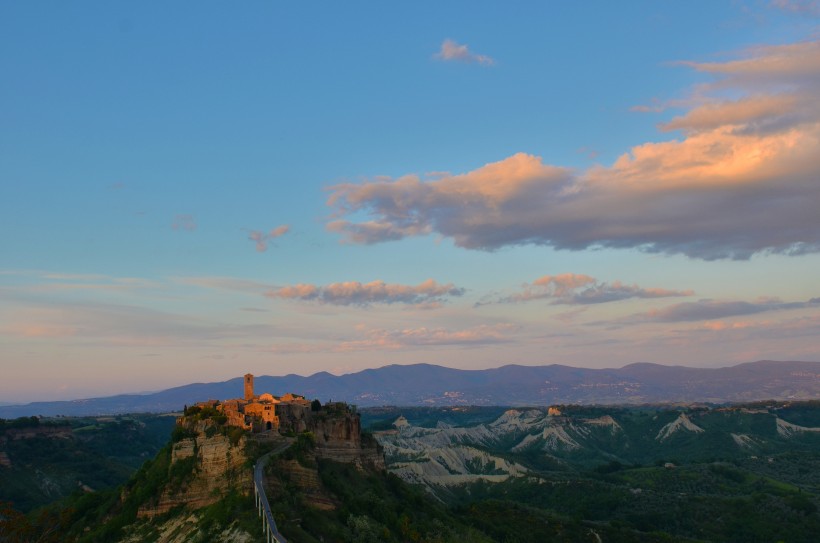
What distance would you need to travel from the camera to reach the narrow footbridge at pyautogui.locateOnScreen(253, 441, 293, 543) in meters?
64.2

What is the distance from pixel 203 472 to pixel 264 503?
15803 millimetres

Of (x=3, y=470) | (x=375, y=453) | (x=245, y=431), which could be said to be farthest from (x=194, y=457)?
→ (x=3, y=470)

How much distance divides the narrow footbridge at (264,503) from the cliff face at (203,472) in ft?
4.78

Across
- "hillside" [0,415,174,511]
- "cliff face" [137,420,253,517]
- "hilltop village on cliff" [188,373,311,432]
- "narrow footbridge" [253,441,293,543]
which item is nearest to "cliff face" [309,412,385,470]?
"hilltop village on cliff" [188,373,311,432]

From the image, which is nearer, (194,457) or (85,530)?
(194,457)

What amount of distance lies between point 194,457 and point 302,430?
1318cm

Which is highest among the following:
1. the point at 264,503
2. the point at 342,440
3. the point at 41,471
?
the point at 342,440

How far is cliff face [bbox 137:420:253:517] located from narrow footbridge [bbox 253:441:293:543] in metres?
1.46

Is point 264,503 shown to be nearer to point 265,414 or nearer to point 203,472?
point 203,472

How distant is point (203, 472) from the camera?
83.0 m

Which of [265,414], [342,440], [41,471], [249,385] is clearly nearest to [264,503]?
[265,414]

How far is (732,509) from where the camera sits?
162 metres

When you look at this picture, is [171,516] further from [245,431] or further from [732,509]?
[732,509]

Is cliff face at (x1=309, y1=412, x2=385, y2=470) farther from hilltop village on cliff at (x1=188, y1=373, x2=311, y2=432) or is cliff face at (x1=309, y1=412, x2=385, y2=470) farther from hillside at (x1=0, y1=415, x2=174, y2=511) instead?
hillside at (x1=0, y1=415, x2=174, y2=511)
